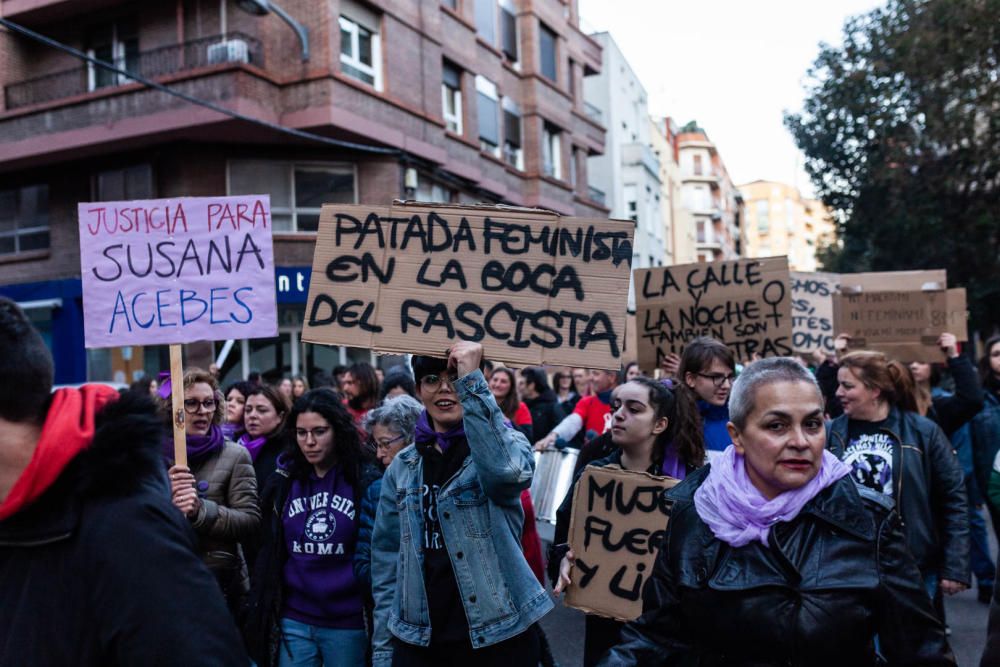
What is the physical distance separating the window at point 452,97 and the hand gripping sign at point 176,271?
56.9ft

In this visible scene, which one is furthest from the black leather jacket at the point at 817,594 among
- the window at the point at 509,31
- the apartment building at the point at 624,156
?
the apartment building at the point at 624,156

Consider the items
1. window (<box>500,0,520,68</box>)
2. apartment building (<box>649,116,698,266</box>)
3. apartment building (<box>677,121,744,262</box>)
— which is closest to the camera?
window (<box>500,0,520,68</box>)

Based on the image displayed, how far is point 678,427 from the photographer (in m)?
4.20

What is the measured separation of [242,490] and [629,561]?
1.85 meters

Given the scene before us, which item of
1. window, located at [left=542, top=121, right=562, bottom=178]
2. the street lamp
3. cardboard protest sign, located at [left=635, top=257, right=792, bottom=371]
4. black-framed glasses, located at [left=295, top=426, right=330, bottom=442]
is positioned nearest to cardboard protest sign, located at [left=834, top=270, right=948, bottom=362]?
cardboard protest sign, located at [left=635, top=257, right=792, bottom=371]

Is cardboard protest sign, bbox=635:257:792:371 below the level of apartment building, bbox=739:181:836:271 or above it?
below

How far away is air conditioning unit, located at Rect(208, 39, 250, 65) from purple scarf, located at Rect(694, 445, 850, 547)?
53.8 feet

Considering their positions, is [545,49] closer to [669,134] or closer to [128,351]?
[128,351]

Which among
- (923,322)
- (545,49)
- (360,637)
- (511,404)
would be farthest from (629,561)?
(545,49)

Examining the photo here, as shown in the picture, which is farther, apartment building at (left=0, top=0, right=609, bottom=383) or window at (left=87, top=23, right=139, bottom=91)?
window at (left=87, top=23, right=139, bottom=91)

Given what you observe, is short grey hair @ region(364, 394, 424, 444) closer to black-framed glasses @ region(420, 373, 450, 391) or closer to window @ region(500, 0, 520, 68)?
black-framed glasses @ region(420, 373, 450, 391)

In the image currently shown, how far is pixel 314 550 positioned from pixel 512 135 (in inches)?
867

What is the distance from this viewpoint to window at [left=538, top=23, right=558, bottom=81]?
27.0 metres

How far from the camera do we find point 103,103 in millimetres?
17859
